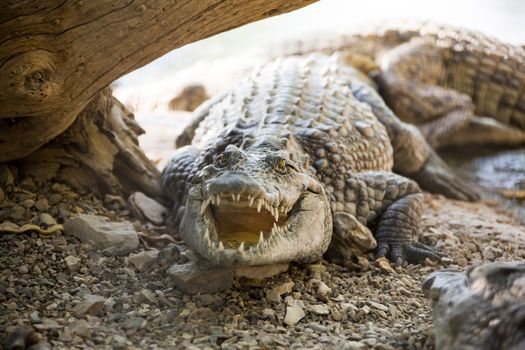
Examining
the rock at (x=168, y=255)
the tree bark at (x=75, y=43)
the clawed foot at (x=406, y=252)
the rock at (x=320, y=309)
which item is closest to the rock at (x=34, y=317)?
the rock at (x=168, y=255)

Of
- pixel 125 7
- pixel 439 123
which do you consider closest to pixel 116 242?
pixel 125 7

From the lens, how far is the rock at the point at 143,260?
8.91ft

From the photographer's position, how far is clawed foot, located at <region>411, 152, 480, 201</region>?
4809 mm

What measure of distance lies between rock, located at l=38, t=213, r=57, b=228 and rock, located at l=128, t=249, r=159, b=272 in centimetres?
50

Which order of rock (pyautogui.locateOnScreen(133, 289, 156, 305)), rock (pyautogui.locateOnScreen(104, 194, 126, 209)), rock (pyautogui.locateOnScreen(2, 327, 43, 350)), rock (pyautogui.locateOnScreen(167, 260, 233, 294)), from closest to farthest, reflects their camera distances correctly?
rock (pyautogui.locateOnScreen(2, 327, 43, 350))
rock (pyautogui.locateOnScreen(133, 289, 156, 305))
rock (pyautogui.locateOnScreen(167, 260, 233, 294))
rock (pyautogui.locateOnScreen(104, 194, 126, 209))

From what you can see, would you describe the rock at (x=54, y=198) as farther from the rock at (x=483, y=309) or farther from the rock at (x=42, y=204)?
the rock at (x=483, y=309)

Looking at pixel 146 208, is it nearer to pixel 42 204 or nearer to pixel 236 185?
pixel 42 204

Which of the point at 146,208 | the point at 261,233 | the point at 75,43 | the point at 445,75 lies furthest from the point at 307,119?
the point at 445,75

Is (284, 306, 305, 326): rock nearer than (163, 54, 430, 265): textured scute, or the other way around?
(284, 306, 305, 326): rock

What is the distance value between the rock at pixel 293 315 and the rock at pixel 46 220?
55.5 inches

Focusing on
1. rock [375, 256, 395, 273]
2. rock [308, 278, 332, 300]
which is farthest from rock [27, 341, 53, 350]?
rock [375, 256, 395, 273]

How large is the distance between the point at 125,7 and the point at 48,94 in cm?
55

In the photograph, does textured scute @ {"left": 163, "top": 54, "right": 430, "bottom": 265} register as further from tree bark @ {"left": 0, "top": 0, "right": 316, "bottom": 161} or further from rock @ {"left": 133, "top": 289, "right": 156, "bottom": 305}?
tree bark @ {"left": 0, "top": 0, "right": 316, "bottom": 161}

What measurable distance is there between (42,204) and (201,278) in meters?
1.14
